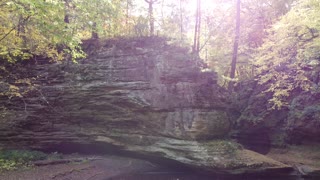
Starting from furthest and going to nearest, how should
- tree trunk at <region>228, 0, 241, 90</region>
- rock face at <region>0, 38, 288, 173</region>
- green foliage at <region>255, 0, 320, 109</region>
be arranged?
tree trunk at <region>228, 0, 241, 90</region> → rock face at <region>0, 38, 288, 173</region> → green foliage at <region>255, 0, 320, 109</region>

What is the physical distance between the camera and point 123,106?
16.2 meters

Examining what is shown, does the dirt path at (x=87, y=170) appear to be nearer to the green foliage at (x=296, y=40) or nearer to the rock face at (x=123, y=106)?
the rock face at (x=123, y=106)

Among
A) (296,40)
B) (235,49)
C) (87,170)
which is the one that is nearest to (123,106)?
(87,170)

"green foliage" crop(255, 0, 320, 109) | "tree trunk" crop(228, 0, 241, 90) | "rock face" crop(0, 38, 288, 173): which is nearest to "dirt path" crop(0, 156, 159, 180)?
"rock face" crop(0, 38, 288, 173)

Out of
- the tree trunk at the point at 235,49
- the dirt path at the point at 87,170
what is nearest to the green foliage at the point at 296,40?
the tree trunk at the point at 235,49

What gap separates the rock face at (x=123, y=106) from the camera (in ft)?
51.8

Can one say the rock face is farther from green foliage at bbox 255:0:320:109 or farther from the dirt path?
green foliage at bbox 255:0:320:109

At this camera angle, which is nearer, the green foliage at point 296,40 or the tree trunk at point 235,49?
the green foliage at point 296,40

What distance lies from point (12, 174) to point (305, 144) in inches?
675

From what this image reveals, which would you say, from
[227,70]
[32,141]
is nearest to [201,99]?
[227,70]

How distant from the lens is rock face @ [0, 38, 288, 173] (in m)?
15.8

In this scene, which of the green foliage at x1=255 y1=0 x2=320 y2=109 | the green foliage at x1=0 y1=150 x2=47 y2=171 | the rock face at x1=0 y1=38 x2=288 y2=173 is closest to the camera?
the green foliage at x1=255 y1=0 x2=320 y2=109

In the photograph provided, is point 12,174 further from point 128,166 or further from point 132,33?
point 132,33

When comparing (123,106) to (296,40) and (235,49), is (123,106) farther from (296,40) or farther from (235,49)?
(296,40)
